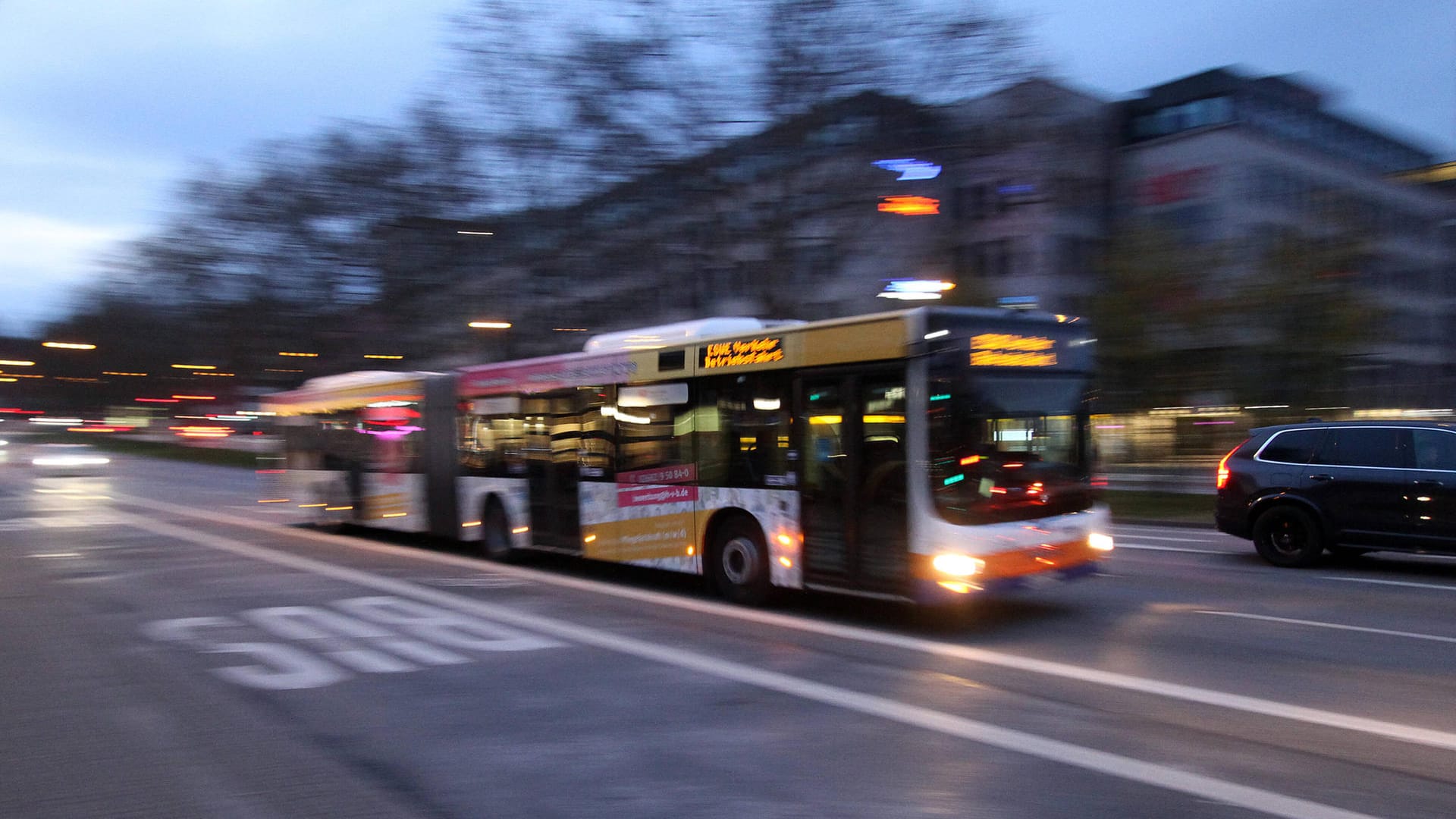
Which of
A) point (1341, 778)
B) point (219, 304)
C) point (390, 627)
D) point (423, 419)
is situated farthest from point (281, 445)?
point (219, 304)

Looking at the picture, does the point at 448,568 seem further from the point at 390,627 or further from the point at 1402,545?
the point at 1402,545

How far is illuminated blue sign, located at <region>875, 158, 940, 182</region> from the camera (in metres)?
24.6

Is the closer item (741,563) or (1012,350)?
(1012,350)

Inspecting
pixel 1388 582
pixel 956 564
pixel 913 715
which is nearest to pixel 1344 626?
→ pixel 1388 582

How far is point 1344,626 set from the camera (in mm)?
8867

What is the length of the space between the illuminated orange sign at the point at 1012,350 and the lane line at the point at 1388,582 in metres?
4.87

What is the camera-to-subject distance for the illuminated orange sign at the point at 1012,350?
8.93 m

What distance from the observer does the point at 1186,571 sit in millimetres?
12625

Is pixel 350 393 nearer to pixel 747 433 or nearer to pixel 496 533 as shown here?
pixel 496 533

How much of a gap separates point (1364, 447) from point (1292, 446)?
2.73 feet

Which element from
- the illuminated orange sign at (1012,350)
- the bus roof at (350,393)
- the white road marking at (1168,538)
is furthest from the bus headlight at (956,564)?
the bus roof at (350,393)

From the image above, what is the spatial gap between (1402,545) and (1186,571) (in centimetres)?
219

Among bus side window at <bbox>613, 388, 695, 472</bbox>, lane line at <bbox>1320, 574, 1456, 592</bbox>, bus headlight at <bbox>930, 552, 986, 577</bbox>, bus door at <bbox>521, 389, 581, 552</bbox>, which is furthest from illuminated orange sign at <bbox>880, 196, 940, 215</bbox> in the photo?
bus headlight at <bbox>930, 552, 986, 577</bbox>

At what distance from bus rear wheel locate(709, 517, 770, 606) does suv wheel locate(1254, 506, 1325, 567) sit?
6574mm
